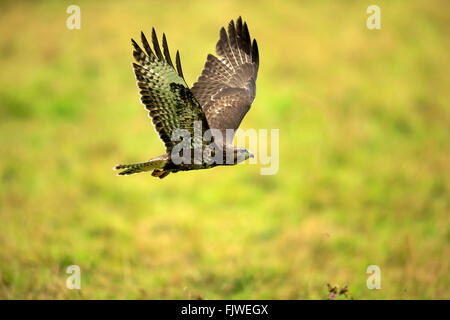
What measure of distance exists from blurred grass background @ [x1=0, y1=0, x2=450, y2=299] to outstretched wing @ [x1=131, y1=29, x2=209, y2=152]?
258 cm

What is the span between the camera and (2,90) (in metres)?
17.6

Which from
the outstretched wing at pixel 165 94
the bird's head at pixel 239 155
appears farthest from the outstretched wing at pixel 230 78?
the outstretched wing at pixel 165 94

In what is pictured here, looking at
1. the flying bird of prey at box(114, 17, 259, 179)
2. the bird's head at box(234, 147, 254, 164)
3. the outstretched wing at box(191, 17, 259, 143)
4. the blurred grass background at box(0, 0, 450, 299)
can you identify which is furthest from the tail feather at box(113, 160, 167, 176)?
the blurred grass background at box(0, 0, 450, 299)

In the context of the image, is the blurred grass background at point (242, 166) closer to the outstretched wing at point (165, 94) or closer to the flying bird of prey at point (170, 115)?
the flying bird of prey at point (170, 115)

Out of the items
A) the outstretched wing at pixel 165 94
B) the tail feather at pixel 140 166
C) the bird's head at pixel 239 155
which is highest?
the outstretched wing at pixel 165 94

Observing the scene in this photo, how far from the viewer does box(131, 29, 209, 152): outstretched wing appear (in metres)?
6.64

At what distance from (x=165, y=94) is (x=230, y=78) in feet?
6.96

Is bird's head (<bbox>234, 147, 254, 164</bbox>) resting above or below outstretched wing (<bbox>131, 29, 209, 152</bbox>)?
below

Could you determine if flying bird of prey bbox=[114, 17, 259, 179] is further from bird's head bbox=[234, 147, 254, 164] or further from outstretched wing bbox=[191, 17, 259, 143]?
outstretched wing bbox=[191, 17, 259, 143]

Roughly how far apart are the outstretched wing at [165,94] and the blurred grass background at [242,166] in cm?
258

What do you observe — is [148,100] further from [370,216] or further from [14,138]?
[14,138]

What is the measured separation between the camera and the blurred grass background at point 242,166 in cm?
1154

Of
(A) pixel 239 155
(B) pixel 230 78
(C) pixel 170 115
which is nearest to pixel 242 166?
(B) pixel 230 78
